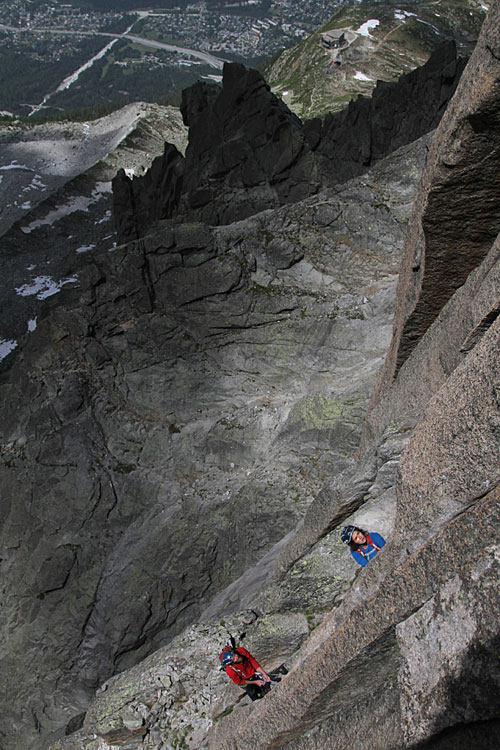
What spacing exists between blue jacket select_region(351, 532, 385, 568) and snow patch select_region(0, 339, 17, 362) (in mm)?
47202

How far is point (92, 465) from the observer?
2756 cm

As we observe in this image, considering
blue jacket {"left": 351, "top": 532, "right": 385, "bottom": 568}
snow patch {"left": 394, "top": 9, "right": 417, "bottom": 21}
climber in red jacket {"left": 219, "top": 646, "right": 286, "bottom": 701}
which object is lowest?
climber in red jacket {"left": 219, "top": 646, "right": 286, "bottom": 701}

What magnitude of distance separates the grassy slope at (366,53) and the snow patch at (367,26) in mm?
1279

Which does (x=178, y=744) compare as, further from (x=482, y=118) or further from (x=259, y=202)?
(x=259, y=202)

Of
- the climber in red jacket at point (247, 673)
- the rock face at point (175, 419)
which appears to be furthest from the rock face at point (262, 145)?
the climber in red jacket at point (247, 673)

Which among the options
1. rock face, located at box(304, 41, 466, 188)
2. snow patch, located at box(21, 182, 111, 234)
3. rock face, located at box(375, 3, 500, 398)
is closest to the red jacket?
rock face, located at box(375, 3, 500, 398)

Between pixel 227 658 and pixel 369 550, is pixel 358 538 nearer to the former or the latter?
pixel 369 550

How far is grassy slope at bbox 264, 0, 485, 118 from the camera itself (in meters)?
119

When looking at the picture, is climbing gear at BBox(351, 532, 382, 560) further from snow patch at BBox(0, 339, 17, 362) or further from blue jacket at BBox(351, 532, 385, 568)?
snow patch at BBox(0, 339, 17, 362)

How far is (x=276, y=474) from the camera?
78.5ft

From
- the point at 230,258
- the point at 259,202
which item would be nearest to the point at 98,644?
the point at 230,258

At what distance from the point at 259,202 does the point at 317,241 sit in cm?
1938

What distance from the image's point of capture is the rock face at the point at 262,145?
46.3 metres

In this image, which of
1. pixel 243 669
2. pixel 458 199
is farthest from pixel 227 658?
pixel 458 199
